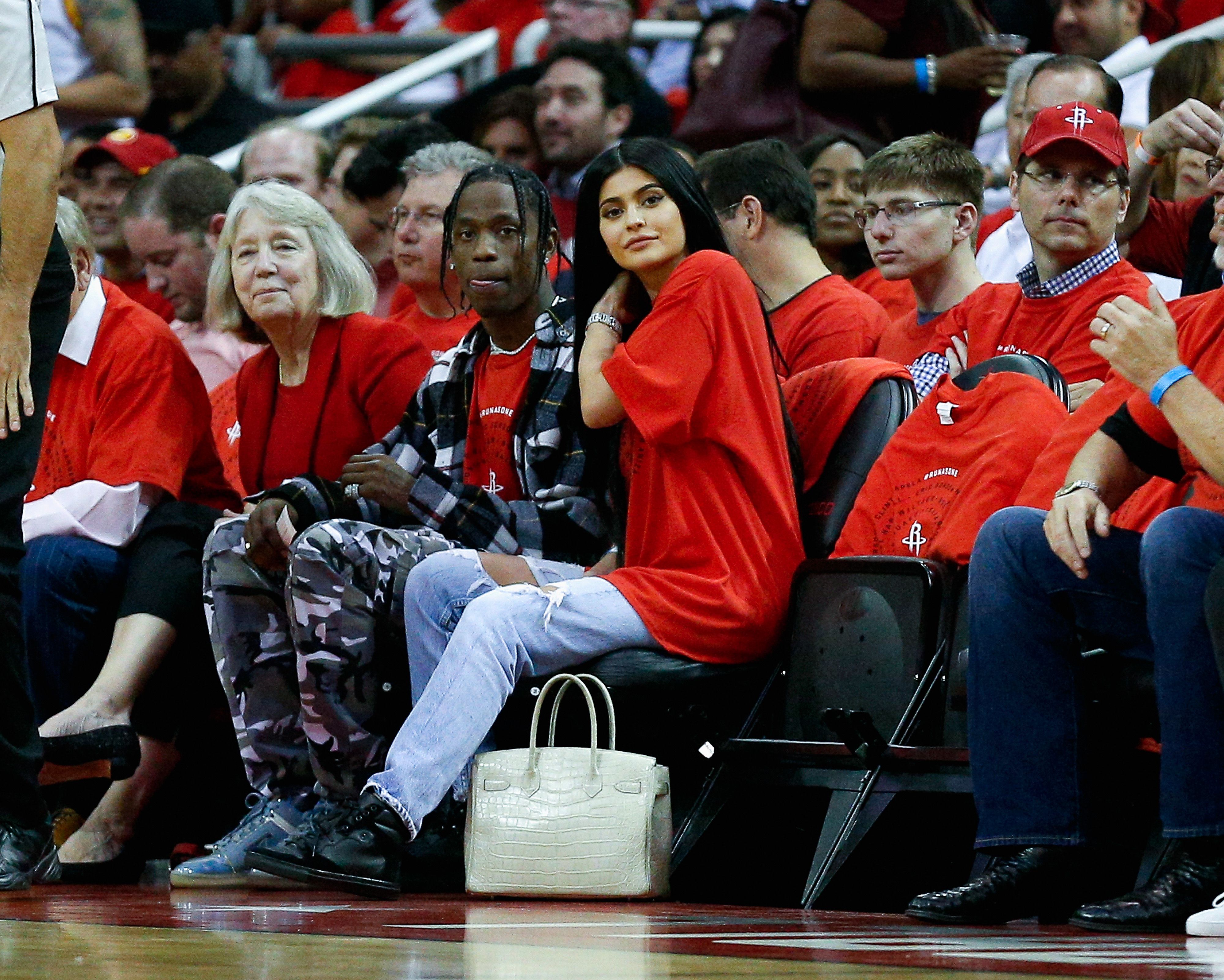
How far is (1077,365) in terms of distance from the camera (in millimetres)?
4141

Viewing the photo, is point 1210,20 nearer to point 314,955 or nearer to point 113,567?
point 113,567

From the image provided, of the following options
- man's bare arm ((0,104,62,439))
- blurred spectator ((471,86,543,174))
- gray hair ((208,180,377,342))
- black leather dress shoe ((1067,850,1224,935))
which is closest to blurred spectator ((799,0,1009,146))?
blurred spectator ((471,86,543,174))

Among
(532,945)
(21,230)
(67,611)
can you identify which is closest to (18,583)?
(21,230)

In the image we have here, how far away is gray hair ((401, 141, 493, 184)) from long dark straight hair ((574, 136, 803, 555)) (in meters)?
1.23

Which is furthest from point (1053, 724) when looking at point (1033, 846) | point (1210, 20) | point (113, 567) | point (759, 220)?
point (1210, 20)

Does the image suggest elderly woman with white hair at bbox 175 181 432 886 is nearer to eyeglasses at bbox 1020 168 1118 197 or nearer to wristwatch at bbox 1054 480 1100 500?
eyeglasses at bbox 1020 168 1118 197

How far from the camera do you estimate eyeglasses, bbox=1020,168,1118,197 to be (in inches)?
164

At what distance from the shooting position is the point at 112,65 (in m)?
7.81

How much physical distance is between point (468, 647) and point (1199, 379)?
1.33m

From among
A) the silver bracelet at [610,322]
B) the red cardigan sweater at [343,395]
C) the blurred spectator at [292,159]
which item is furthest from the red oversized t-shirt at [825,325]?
the blurred spectator at [292,159]

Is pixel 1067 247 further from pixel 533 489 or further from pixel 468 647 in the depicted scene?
pixel 468 647

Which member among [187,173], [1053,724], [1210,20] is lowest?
[1053,724]

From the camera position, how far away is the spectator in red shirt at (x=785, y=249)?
4609 mm

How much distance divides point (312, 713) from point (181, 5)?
479cm
